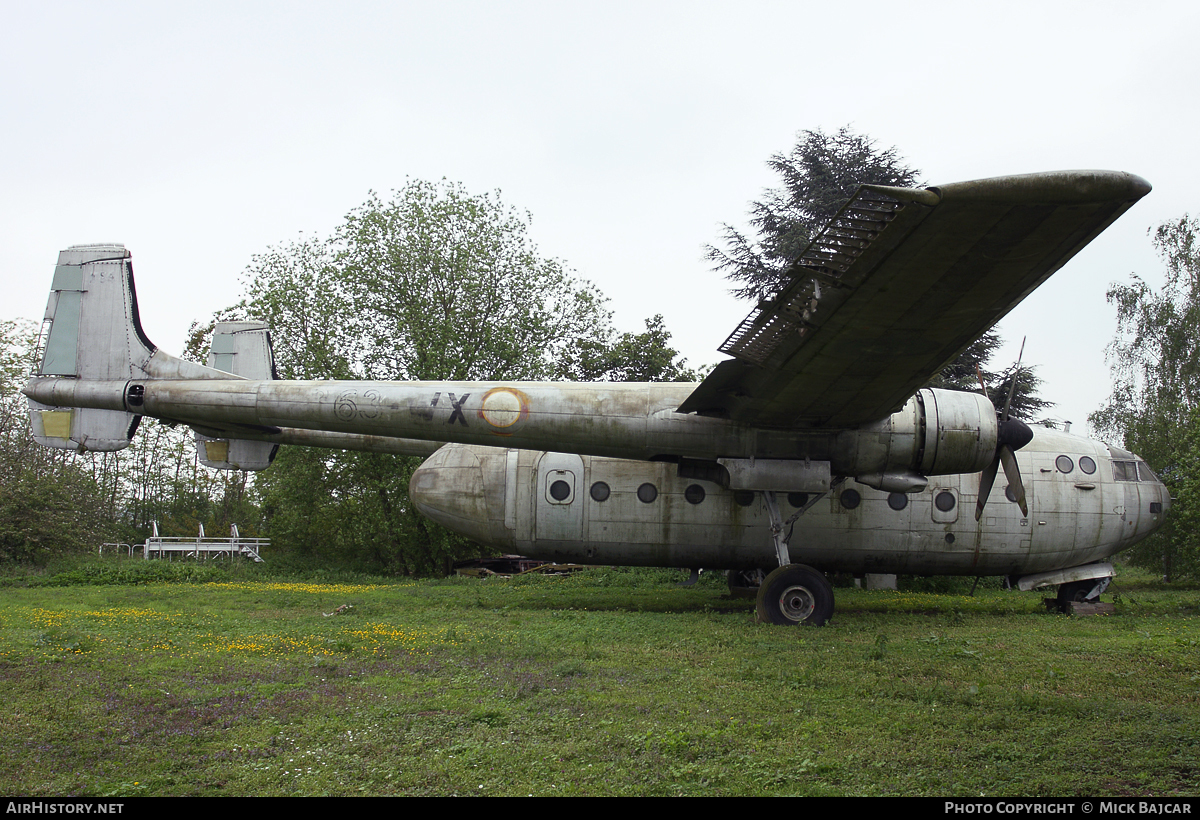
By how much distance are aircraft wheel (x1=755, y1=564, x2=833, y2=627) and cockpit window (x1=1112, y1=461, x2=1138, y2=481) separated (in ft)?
23.7

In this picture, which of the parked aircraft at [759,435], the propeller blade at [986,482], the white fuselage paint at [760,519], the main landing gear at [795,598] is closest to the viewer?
the parked aircraft at [759,435]

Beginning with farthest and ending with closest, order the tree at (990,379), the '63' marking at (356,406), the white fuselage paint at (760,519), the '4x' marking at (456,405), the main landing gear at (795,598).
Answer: the tree at (990,379) < the white fuselage paint at (760,519) < the '63' marking at (356,406) < the '4x' marking at (456,405) < the main landing gear at (795,598)

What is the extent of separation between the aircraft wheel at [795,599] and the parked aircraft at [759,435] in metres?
0.03

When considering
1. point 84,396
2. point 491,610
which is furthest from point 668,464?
point 84,396

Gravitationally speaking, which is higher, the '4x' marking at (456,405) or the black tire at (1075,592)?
the '4x' marking at (456,405)

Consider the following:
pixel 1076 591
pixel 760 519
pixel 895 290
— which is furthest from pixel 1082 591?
pixel 895 290

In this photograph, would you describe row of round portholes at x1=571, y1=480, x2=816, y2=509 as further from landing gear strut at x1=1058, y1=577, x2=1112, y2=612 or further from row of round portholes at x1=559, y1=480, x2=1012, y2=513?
landing gear strut at x1=1058, y1=577, x2=1112, y2=612

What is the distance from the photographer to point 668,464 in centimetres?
1483

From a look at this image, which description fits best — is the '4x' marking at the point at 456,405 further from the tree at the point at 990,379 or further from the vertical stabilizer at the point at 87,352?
the tree at the point at 990,379

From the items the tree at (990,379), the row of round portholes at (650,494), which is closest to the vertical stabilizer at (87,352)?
the row of round portholes at (650,494)

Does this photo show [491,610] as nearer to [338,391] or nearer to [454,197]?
[338,391]

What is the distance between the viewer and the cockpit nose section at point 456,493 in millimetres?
15055

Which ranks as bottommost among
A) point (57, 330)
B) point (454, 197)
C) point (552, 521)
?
point (552, 521)
